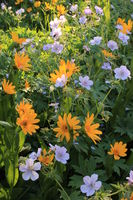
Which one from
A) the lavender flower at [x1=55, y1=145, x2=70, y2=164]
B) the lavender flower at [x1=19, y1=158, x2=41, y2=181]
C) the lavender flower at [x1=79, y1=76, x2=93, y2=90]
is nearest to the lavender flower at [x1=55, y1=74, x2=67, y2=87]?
the lavender flower at [x1=79, y1=76, x2=93, y2=90]

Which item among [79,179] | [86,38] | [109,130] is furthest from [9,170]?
[86,38]

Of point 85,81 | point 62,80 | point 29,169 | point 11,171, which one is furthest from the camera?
point 85,81

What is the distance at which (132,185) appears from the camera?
3.76 feet

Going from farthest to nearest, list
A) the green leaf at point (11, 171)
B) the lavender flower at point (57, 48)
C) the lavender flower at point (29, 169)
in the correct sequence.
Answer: the lavender flower at point (57, 48), the green leaf at point (11, 171), the lavender flower at point (29, 169)

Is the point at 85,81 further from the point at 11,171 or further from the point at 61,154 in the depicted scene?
the point at 11,171

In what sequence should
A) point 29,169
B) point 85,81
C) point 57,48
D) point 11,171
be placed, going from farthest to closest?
point 57,48, point 85,81, point 11,171, point 29,169

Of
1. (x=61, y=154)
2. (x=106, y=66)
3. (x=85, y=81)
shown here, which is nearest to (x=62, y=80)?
(x=85, y=81)

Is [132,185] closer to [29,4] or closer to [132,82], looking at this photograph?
[132,82]

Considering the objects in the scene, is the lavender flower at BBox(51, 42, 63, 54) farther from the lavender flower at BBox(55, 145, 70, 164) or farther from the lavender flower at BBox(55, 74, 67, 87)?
the lavender flower at BBox(55, 145, 70, 164)

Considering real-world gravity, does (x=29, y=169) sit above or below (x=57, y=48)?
below

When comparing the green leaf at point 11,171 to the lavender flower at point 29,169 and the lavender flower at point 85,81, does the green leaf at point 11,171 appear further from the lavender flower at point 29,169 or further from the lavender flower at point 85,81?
the lavender flower at point 85,81

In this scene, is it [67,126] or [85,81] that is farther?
[85,81]

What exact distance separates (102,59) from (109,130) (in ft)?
1.48

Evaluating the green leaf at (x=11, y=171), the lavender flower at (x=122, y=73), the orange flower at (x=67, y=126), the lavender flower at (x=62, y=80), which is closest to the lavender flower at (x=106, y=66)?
the lavender flower at (x=122, y=73)
